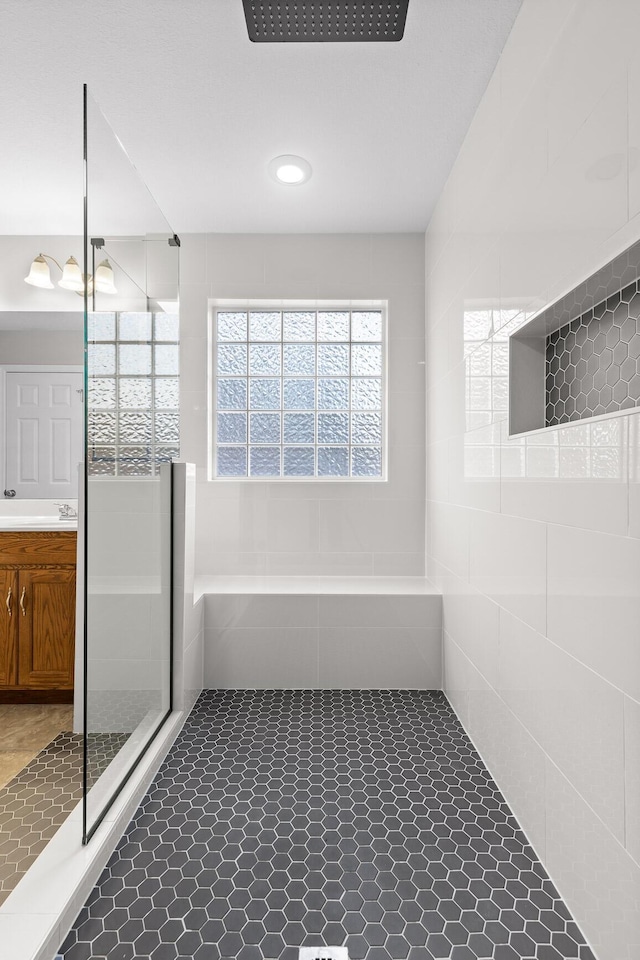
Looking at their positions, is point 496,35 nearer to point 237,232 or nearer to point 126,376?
point 126,376

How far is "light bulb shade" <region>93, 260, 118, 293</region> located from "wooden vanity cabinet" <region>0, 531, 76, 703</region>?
1.45m

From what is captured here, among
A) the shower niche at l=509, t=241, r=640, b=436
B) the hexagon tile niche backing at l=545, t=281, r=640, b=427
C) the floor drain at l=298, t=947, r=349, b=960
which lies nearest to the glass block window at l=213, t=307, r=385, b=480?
the shower niche at l=509, t=241, r=640, b=436

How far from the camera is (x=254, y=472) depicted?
339cm

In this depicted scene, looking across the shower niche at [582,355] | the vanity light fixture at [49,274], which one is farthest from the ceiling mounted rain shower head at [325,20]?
the vanity light fixture at [49,274]

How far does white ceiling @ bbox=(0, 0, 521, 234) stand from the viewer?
177 centimetres

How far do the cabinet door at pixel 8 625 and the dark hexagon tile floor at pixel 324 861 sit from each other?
991mm

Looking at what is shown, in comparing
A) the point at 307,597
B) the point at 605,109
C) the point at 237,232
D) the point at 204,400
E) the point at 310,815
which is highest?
the point at 237,232

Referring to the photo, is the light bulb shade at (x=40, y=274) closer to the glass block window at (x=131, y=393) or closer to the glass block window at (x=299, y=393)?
the glass block window at (x=299, y=393)

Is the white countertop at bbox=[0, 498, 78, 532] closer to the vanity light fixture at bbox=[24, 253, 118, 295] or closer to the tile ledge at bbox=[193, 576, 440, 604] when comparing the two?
the tile ledge at bbox=[193, 576, 440, 604]

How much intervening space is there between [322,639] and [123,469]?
4.61 feet

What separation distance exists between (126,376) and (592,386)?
4.41 ft

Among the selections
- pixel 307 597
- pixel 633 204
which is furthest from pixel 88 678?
pixel 633 204

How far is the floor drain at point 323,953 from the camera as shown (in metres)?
1.24

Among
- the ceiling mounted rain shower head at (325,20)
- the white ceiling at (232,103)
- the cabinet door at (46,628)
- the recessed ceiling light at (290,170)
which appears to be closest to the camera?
the ceiling mounted rain shower head at (325,20)
